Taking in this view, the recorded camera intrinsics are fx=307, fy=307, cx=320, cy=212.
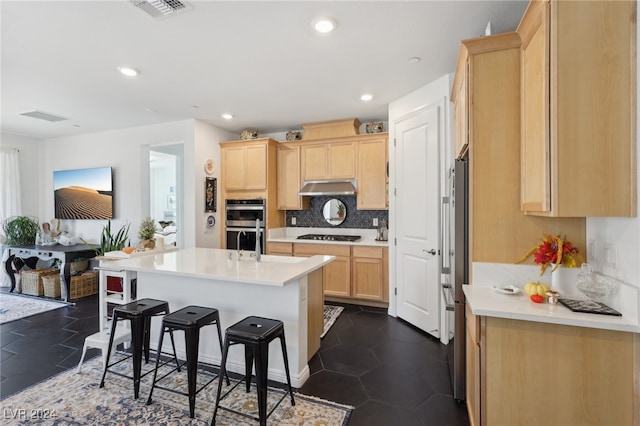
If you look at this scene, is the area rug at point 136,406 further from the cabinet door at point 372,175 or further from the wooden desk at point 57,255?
the cabinet door at point 372,175

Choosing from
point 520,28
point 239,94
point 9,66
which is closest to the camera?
point 520,28

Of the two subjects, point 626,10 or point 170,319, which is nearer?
point 626,10

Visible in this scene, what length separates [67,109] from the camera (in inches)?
165

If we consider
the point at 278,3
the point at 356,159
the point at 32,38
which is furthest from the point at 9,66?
the point at 356,159

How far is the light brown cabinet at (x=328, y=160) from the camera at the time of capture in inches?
181

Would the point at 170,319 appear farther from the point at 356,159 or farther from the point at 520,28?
the point at 356,159

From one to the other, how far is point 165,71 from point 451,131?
2920 mm

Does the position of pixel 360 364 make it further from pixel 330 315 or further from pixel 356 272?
pixel 356 272

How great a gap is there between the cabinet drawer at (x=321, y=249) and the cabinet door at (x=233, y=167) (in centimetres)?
144

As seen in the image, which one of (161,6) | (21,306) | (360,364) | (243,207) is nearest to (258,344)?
(360,364)

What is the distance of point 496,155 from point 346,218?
3.16m

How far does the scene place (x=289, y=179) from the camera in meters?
5.02

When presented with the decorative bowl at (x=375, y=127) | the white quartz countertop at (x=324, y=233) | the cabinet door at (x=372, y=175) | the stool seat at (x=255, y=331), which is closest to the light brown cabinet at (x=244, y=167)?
the white quartz countertop at (x=324, y=233)

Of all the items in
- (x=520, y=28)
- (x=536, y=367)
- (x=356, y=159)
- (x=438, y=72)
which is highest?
(x=438, y=72)
